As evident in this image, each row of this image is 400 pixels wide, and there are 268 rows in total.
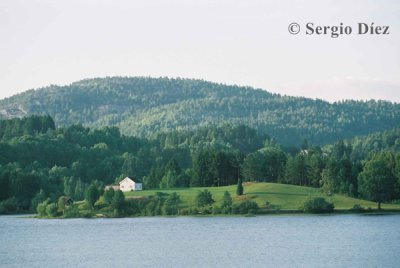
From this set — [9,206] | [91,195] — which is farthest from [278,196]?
[9,206]

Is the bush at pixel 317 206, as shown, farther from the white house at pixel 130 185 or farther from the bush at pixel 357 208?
the white house at pixel 130 185

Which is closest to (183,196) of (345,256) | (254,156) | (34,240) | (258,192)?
(258,192)

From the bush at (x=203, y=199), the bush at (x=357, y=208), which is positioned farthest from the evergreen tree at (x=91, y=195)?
the bush at (x=357, y=208)

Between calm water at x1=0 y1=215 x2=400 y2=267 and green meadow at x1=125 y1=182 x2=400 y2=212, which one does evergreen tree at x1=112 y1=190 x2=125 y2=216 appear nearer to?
green meadow at x1=125 y1=182 x2=400 y2=212

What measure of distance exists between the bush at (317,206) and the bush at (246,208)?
7.46m

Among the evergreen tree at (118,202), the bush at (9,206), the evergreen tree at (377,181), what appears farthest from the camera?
the bush at (9,206)

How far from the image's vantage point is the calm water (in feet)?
259

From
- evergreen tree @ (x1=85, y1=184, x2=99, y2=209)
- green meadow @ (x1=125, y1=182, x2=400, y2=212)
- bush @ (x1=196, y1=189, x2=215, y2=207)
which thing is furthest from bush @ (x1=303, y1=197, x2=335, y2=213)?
evergreen tree @ (x1=85, y1=184, x2=99, y2=209)

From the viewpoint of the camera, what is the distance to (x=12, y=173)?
557ft

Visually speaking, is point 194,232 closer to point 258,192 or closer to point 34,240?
point 34,240

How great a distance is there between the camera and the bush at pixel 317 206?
131500 millimetres

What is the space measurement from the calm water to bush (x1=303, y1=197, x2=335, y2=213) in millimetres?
5607

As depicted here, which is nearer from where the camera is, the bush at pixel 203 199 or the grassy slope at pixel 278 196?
the bush at pixel 203 199

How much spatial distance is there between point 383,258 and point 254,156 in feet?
303
